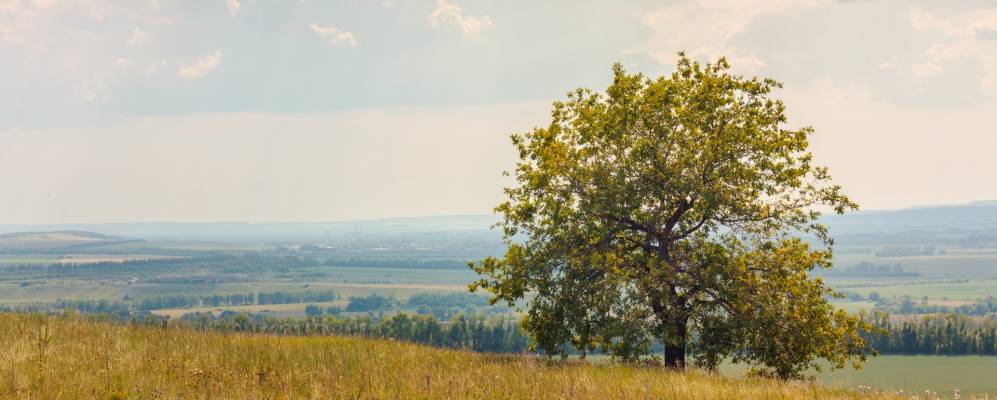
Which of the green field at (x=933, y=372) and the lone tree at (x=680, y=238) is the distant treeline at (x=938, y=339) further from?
the lone tree at (x=680, y=238)

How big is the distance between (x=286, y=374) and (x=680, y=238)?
17102mm

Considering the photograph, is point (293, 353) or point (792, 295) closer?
point (293, 353)

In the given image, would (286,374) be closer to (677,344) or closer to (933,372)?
→ (677,344)

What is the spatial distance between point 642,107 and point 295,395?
18.2 m

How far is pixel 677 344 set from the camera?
81.8ft

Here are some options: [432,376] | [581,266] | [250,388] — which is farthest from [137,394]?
[581,266]

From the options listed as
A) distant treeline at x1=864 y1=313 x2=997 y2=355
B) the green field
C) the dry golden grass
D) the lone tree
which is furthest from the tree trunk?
distant treeline at x1=864 y1=313 x2=997 y2=355

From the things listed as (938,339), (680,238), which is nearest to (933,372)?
(938,339)

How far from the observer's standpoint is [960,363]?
13312 cm

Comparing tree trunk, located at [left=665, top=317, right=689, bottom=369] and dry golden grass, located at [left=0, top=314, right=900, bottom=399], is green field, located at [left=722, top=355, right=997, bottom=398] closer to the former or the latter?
tree trunk, located at [left=665, top=317, right=689, bottom=369]

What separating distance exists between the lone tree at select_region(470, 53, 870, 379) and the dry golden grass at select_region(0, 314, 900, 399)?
6466 mm

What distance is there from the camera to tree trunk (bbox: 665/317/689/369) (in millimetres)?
25125

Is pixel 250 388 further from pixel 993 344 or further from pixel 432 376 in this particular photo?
pixel 993 344

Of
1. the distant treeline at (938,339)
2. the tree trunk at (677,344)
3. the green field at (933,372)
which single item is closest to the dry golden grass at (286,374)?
the tree trunk at (677,344)
